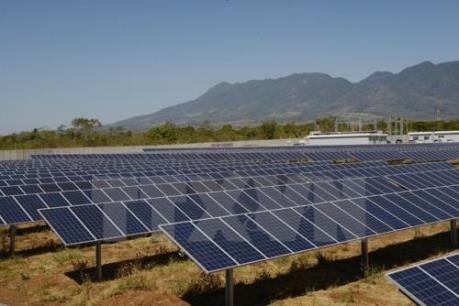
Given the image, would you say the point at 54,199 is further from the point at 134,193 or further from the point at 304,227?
the point at 304,227

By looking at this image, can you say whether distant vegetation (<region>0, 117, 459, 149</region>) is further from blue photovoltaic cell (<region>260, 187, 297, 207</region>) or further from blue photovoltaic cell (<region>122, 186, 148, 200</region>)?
blue photovoltaic cell (<region>260, 187, 297, 207</region>)

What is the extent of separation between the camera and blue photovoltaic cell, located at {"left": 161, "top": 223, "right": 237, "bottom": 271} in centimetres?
1019

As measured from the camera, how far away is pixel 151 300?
11789 millimetres

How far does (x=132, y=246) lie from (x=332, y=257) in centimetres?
730

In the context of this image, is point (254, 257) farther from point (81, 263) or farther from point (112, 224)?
point (81, 263)

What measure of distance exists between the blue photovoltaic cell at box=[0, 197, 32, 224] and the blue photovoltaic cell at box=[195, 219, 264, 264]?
293 inches

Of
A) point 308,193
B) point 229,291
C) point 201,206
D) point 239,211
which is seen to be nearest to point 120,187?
point 201,206

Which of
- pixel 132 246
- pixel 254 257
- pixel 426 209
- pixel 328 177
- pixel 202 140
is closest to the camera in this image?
pixel 254 257

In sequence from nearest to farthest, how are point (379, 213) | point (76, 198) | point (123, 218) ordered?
point (379, 213)
point (123, 218)
point (76, 198)

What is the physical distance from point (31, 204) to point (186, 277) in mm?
6599

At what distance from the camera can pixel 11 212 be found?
54.0 feet

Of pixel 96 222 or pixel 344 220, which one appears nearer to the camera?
pixel 344 220

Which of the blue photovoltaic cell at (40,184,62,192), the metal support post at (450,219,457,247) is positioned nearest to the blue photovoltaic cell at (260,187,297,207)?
the metal support post at (450,219,457,247)

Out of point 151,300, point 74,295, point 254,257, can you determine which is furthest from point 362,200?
point 74,295
